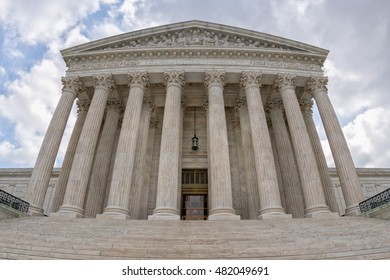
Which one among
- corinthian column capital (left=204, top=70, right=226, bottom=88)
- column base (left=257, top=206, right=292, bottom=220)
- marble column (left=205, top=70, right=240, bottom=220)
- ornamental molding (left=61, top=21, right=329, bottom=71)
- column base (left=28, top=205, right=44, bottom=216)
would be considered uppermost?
ornamental molding (left=61, top=21, right=329, bottom=71)

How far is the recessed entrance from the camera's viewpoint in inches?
959

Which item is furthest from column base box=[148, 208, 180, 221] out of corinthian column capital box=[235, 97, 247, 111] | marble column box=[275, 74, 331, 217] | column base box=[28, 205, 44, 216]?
corinthian column capital box=[235, 97, 247, 111]

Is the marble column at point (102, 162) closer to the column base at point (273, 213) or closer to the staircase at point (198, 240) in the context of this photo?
the staircase at point (198, 240)

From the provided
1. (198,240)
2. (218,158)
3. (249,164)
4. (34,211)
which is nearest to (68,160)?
(34,211)

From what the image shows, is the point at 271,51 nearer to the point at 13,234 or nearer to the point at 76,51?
the point at 76,51

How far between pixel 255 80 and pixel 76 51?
17.2 metres

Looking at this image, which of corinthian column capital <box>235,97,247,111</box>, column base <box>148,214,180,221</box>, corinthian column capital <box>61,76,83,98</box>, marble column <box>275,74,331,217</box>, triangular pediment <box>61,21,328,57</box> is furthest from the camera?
corinthian column capital <box>235,97,247,111</box>

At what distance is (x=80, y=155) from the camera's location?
1952 centimetres

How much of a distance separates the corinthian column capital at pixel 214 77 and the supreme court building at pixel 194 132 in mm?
90

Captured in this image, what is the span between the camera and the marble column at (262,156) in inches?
684

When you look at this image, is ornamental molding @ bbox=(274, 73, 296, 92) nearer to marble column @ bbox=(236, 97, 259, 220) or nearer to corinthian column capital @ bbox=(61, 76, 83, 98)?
marble column @ bbox=(236, 97, 259, 220)

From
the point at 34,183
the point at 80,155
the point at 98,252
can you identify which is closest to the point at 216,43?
the point at 80,155

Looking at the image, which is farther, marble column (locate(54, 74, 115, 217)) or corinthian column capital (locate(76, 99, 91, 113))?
corinthian column capital (locate(76, 99, 91, 113))

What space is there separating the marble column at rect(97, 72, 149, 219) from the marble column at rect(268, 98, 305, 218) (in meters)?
13.0
